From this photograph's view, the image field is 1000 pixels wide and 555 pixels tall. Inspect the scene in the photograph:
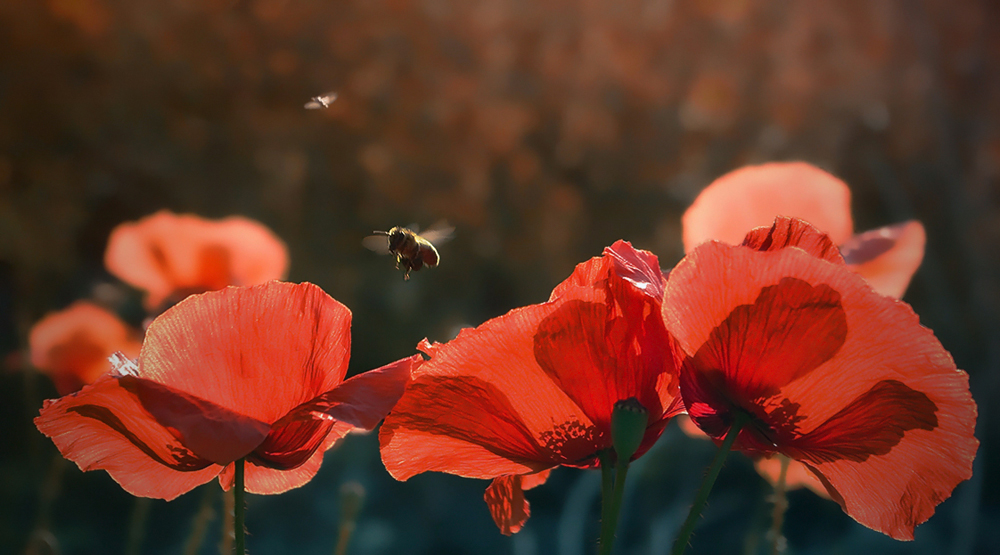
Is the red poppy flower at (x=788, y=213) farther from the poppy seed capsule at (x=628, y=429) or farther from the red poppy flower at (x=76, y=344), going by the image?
the red poppy flower at (x=76, y=344)

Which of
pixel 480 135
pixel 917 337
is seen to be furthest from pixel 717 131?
pixel 917 337

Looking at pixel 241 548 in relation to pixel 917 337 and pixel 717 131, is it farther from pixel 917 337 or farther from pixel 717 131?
pixel 717 131

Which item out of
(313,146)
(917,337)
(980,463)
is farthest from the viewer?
(313,146)

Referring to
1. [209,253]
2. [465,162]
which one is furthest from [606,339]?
[465,162]

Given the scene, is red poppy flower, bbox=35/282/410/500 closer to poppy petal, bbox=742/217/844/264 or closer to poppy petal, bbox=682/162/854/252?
poppy petal, bbox=742/217/844/264

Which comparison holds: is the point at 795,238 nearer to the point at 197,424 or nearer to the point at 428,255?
the point at 197,424

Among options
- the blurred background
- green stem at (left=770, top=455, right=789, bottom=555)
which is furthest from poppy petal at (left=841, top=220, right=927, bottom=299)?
the blurred background
